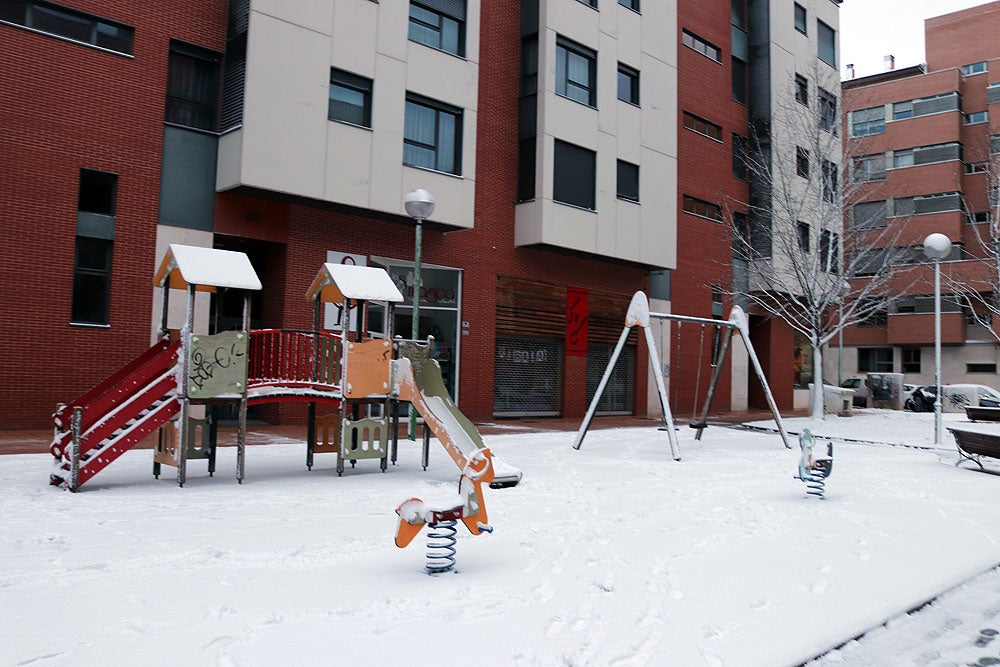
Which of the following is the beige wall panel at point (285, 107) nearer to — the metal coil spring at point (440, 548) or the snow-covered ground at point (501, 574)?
the snow-covered ground at point (501, 574)

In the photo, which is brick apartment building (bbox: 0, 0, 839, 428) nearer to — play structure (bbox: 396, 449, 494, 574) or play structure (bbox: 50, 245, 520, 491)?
play structure (bbox: 50, 245, 520, 491)

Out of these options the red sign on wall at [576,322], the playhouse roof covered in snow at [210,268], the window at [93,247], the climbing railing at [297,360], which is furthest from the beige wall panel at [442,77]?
the playhouse roof covered in snow at [210,268]

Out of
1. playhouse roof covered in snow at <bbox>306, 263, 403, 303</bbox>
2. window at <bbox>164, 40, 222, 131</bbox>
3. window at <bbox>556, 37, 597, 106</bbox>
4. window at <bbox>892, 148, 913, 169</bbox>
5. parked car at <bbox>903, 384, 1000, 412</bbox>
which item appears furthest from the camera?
window at <bbox>892, 148, 913, 169</bbox>

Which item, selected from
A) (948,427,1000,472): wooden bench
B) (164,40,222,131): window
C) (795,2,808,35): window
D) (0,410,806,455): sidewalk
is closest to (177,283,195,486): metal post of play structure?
(0,410,806,455): sidewalk

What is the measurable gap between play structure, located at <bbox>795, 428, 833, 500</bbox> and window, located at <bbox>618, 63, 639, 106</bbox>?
17400 mm

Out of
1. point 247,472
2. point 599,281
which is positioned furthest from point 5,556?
point 599,281

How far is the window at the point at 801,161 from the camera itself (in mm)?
28219

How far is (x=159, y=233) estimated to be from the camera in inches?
629

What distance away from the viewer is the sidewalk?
40.7ft

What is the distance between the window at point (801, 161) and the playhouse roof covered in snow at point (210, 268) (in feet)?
75.0

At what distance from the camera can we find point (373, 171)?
17.7 m

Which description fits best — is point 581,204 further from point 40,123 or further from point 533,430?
point 40,123

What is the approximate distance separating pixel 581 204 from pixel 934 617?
1865 cm

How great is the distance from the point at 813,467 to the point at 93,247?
13631mm
